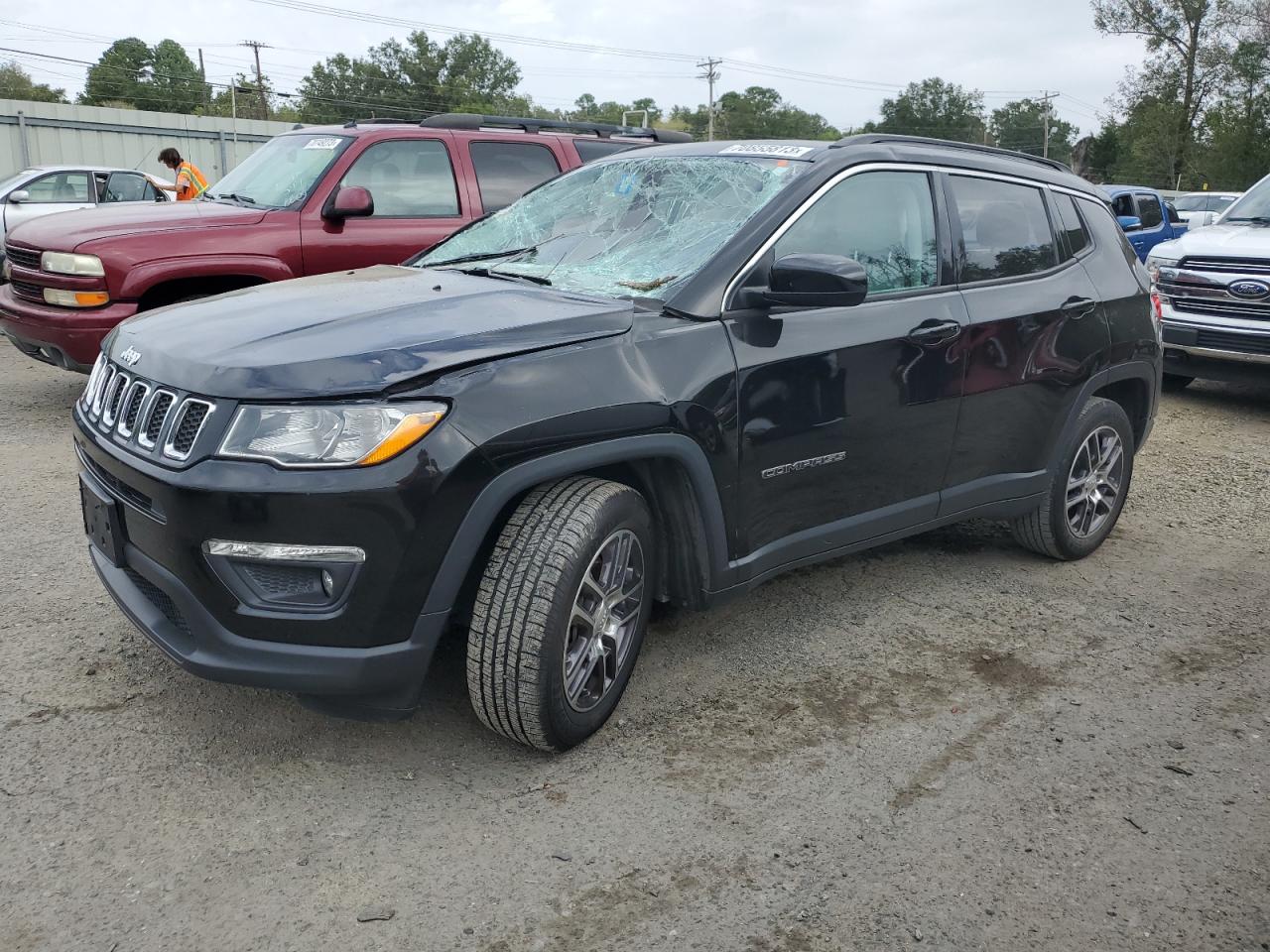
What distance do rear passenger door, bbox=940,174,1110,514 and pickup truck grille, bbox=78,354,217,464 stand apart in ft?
8.56

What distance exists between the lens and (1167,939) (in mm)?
2455

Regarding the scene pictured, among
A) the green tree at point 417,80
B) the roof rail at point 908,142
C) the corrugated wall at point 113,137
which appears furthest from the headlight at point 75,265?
the green tree at point 417,80

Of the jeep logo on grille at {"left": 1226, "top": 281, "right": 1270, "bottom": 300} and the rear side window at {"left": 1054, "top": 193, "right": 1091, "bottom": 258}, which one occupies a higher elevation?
the rear side window at {"left": 1054, "top": 193, "right": 1091, "bottom": 258}

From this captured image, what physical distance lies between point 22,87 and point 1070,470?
2819 inches

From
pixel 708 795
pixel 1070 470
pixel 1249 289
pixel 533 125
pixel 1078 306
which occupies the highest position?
pixel 533 125

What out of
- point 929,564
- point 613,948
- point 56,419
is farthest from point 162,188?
point 613,948

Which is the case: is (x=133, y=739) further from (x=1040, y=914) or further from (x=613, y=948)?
(x=1040, y=914)

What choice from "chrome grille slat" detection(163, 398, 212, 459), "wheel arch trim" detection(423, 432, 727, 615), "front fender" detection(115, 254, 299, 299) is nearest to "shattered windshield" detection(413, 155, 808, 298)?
"wheel arch trim" detection(423, 432, 727, 615)

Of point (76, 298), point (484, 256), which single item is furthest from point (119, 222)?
point (484, 256)

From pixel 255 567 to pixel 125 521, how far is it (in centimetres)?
51

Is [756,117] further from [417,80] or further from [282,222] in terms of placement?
[282,222]

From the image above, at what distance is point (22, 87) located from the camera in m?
62.5

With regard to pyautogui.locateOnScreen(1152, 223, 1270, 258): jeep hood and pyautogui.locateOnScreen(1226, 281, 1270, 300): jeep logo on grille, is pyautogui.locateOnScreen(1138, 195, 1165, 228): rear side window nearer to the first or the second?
pyautogui.locateOnScreen(1152, 223, 1270, 258): jeep hood

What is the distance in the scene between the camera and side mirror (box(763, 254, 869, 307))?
129 inches
